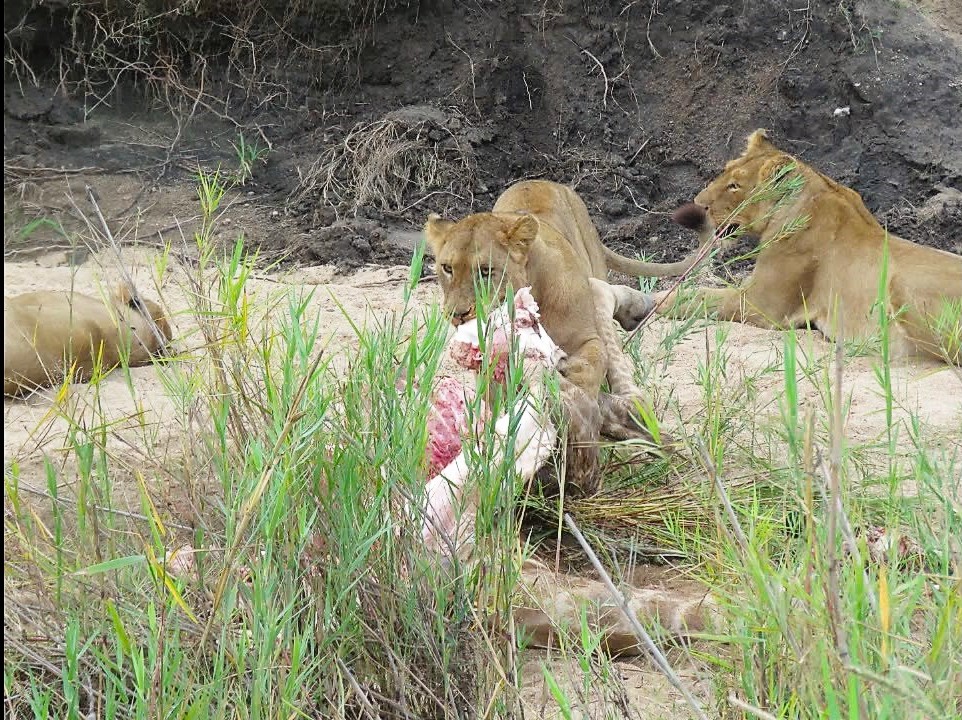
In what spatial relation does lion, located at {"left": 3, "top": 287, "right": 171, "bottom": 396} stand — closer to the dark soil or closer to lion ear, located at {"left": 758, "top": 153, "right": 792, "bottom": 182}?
the dark soil

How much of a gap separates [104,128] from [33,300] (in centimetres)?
339

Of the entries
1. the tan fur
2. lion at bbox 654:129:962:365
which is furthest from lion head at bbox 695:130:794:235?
the tan fur

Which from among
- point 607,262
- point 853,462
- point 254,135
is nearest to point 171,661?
point 853,462

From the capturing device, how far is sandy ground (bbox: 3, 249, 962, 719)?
2342 mm

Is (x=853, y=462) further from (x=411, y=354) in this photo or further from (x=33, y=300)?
(x=33, y=300)

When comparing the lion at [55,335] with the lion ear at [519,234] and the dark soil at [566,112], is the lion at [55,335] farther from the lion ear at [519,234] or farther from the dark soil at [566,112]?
the dark soil at [566,112]

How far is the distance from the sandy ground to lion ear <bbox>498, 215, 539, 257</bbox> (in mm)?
542

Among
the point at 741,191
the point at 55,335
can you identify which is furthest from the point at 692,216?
the point at 55,335

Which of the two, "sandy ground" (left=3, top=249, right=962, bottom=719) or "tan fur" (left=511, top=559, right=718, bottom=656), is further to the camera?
"tan fur" (left=511, top=559, right=718, bottom=656)

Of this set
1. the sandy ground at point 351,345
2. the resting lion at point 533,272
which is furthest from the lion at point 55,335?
the resting lion at point 533,272

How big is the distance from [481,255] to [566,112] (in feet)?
14.8

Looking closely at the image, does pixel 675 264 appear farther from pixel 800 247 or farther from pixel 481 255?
pixel 481 255

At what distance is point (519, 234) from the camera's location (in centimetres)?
383

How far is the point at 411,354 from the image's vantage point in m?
2.07
